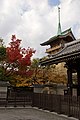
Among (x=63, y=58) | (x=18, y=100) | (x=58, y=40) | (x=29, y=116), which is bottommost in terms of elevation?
(x=29, y=116)

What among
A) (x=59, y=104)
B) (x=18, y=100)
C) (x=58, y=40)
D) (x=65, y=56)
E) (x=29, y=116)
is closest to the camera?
(x=29, y=116)

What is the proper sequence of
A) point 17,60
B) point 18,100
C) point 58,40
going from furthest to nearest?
1. point 58,40
2. point 17,60
3. point 18,100

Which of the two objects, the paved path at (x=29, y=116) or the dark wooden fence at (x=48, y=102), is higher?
the dark wooden fence at (x=48, y=102)

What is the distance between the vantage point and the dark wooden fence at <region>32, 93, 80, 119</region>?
14164mm

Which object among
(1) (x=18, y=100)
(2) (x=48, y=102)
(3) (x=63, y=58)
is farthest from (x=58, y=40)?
(3) (x=63, y=58)

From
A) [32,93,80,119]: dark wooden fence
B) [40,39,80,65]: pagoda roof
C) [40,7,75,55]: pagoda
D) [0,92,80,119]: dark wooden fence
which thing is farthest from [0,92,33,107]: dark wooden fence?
[40,7,75,55]: pagoda

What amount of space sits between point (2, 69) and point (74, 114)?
1671 centimetres

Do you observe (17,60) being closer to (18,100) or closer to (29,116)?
(18,100)

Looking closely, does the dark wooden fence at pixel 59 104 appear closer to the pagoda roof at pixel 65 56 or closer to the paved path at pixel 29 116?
the paved path at pixel 29 116

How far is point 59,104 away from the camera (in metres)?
16.3

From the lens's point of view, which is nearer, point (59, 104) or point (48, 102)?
point (59, 104)

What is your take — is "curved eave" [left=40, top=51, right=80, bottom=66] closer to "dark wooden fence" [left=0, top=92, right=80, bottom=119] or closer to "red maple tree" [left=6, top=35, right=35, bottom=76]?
"dark wooden fence" [left=0, top=92, right=80, bottom=119]

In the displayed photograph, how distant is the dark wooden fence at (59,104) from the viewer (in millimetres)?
14164

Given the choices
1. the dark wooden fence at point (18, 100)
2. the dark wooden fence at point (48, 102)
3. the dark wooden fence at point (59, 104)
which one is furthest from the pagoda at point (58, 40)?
the dark wooden fence at point (59, 104)
